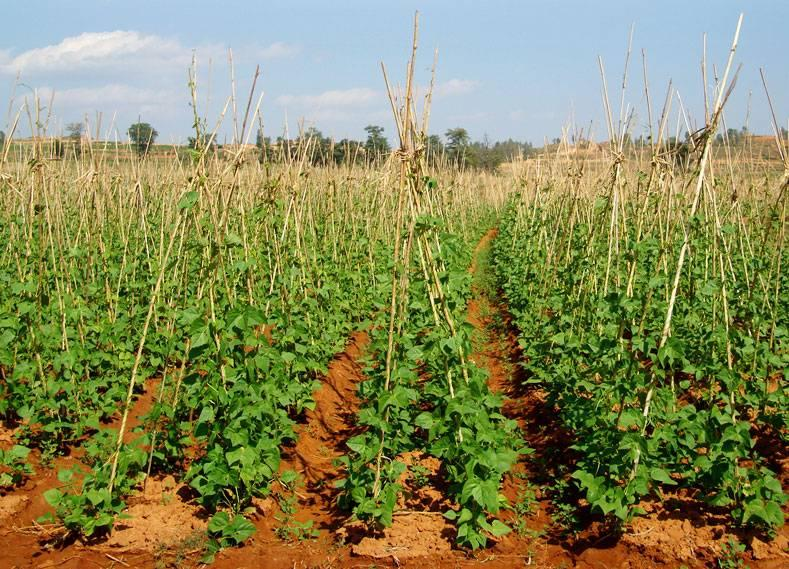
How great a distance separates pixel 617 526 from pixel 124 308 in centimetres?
580

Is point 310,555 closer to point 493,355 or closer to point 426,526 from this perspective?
point 426,526

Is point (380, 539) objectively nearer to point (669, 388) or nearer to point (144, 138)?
point (669, 388)

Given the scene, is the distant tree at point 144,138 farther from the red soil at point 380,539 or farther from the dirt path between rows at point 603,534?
the dirt path between rows at point 603,534

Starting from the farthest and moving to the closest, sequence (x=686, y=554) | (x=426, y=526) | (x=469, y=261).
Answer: (x=469, y=261) → (x=426, y=526) → (x=686, y=554)

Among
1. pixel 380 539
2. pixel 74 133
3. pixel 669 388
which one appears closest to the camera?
pixel 380 539

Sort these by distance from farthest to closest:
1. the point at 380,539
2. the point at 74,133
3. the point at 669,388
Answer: the point at 74,133, the point at 669,388, the point at 380,539

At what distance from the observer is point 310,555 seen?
396 cm

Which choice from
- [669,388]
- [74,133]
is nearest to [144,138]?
[74,133]

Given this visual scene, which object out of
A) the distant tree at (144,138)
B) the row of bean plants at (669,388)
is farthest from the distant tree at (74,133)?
the row of bean plants at (669,388)

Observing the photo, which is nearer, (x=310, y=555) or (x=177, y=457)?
(x=310, y=555)

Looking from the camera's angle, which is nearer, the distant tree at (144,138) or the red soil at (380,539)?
the red soil at (380,539)

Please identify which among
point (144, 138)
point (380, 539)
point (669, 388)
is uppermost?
point (144, 138)

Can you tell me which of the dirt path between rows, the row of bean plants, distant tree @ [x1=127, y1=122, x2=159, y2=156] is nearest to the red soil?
the dirt path between rows

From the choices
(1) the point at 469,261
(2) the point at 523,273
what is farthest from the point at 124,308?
(1) the point at 469,261
